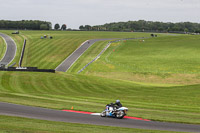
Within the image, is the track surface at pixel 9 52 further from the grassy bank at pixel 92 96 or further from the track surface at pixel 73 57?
the grassy bank at pixel 92 96

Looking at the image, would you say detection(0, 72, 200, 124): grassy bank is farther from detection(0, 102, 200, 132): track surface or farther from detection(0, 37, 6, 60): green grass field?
detection(0, 37, 6, 60): green grass field

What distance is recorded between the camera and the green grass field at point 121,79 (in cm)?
3228

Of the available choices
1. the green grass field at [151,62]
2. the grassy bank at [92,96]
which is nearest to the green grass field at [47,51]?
the green grass field at [151,62]

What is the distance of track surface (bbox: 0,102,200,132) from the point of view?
23234 mm

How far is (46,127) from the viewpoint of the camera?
70.9 ft

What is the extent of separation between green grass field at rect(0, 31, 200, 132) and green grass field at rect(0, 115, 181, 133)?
5.48 metres

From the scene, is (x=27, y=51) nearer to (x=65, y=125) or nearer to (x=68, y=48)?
(x=68, y=48)

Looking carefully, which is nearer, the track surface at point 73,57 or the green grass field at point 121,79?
the green grass field at point 121,79

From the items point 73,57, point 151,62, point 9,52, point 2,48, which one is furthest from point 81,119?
point 2,48

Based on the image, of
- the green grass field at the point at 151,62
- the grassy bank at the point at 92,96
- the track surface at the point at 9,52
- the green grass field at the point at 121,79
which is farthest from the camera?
the track surface at the point at 9,52

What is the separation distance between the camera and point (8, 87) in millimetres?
45594

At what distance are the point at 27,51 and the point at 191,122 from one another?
85102 mm

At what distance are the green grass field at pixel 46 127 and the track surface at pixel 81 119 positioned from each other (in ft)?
4.87

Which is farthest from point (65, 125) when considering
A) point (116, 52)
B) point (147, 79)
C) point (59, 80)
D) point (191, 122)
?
point (116, 52)
